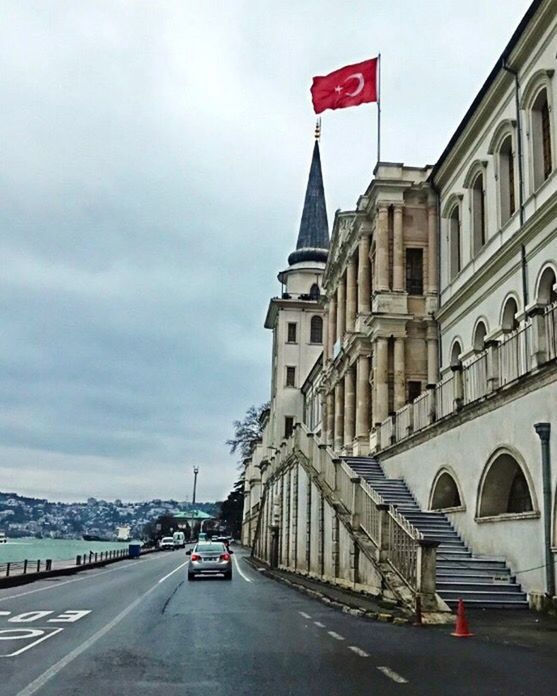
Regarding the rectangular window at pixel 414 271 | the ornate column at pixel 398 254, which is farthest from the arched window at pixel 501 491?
the rectangular window at pixel 414 271

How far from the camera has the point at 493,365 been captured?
2103cm

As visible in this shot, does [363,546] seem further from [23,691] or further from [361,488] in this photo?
[23,691]

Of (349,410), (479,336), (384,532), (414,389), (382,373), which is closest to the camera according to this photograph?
(384,532)

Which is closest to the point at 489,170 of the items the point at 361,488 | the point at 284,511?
the point at 361,488

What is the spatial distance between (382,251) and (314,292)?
4956 cm

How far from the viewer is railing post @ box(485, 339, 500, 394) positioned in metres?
20.9

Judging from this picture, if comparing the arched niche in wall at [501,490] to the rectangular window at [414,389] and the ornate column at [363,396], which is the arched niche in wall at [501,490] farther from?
the ornate column at [363,396]

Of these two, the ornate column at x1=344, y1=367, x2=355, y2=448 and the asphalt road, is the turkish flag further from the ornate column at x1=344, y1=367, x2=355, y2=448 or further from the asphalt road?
the asphalt road

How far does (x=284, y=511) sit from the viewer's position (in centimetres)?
4131

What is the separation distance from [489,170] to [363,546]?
Result: 49.1 feet

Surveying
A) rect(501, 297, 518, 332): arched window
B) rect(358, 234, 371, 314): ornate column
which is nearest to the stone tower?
rect(358, 234, 371, 314): ornate column

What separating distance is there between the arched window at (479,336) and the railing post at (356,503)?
854 centimetres

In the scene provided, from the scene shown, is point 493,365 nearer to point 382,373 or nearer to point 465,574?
point 465,574

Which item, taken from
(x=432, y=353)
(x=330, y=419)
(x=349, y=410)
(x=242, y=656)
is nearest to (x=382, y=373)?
(x=432, y=353)
